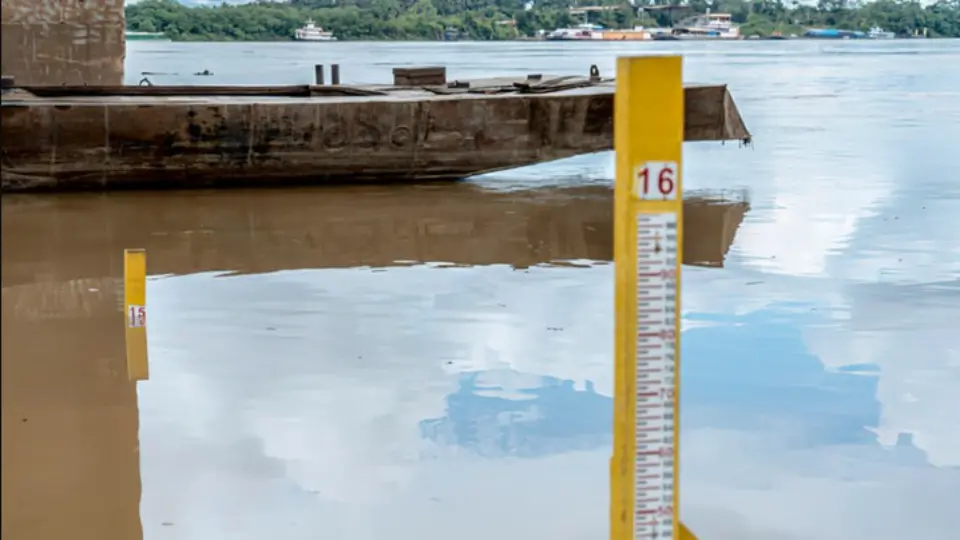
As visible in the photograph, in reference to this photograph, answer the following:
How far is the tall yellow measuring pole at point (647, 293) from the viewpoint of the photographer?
3211 millimetres

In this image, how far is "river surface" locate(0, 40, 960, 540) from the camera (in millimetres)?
5711

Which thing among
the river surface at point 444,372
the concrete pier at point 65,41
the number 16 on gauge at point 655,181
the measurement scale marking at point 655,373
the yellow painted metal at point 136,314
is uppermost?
the concrete pier at point 65,41

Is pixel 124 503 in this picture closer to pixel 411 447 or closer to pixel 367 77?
pixel 411 447

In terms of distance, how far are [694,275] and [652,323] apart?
8056 millimetres

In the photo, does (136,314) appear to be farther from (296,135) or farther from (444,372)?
(296,135)

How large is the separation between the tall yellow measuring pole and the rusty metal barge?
12951mm

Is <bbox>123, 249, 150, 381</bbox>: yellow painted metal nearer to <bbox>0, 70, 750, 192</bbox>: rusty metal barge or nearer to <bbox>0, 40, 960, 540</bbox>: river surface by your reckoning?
<bbox>0, 40, 960, 540</bbox>: river surface

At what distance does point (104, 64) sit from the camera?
21938mm

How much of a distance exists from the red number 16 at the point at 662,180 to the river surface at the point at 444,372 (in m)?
2.44

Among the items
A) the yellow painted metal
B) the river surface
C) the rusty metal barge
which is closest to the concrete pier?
the rusty metal barge

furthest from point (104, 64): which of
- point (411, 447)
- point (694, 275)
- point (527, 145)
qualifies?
point (411, 447)

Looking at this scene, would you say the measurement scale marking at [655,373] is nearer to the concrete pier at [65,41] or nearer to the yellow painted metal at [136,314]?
the yellow painted metal at [136,314]

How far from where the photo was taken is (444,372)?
311 inches

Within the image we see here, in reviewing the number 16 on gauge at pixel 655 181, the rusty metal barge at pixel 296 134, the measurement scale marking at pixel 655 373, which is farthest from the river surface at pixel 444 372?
the number 16 on gauge at pixel 655 181
